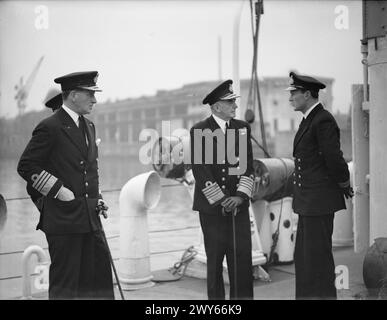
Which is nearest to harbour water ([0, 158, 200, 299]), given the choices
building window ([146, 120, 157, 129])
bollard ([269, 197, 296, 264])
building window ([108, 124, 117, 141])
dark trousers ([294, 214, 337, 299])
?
building window ([108, 124, 117, 141])

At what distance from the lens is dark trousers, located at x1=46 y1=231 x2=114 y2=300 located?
120 inches

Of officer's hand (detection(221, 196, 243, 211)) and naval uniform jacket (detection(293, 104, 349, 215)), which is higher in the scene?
naval uniform jacket (detection(293, 104, 349, 215))

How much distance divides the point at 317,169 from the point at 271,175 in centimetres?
129

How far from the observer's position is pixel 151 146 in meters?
4.24

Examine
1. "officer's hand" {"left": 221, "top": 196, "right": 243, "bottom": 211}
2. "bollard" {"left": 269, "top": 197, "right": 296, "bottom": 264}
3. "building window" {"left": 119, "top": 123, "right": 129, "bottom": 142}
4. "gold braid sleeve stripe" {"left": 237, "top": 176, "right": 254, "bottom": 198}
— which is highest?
"building window" {"left": 119, "top": 123, "right": 129, "bottom": 142}

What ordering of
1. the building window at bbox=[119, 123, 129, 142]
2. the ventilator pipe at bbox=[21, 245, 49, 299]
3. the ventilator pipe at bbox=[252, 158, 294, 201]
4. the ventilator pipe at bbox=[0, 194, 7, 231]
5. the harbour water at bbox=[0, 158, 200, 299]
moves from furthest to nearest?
the ventilator pipe at bbox=[252, 158, 294, 201]
the building window at bbox=[119, 123, 129, 142]
the harbour water at bbox=[0, 158, 200, 299]
the ventilator pipe at bbox=[21, 245, 49, 299]
the ventilator pipe at bbox=[0, 194, 7, 231]

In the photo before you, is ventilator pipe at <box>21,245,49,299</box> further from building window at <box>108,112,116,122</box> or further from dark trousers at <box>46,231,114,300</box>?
building window at <box>108,112,116,122</box>

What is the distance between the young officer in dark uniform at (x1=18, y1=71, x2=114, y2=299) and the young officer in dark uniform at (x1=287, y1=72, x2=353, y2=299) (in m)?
1.25

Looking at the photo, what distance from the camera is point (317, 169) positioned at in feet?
10.9

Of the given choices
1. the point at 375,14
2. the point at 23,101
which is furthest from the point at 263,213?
the point at 23,101

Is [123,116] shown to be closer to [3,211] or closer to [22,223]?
[3,211]

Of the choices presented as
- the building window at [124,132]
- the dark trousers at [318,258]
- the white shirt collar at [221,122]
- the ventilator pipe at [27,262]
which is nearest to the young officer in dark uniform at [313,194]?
the dark trousers at [318,258]

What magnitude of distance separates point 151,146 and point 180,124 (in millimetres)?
305
